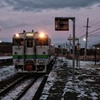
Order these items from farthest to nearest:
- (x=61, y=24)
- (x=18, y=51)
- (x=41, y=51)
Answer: (x=18, y=51), (x=41, y=51), (x=61, y=24)

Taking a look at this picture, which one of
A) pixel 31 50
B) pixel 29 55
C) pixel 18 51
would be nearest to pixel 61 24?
pixel 31 50

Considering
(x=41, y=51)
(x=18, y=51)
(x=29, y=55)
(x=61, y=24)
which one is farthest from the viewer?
(x=18, y=51)

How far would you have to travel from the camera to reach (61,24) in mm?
16359

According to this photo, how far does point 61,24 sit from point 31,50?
277 inches

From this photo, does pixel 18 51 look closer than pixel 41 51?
No

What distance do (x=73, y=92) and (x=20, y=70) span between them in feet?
36.2

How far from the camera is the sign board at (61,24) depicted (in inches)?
640

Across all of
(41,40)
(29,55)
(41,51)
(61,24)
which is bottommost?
(29,55)

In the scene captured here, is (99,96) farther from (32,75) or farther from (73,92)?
(32,75)

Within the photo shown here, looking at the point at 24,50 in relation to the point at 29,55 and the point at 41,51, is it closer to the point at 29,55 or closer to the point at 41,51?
the point at 29,55

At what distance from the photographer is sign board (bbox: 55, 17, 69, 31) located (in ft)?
53.4

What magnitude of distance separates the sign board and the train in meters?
6.51

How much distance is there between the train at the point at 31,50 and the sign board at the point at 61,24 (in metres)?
6.51

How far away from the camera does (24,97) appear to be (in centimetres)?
1298
